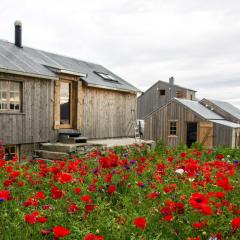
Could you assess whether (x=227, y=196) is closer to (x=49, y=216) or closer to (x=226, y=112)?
(x=49, y=216)

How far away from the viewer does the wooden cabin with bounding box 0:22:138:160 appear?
1095 cm

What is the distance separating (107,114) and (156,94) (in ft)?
71.2

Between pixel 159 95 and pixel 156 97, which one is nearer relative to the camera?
pixel 156 97

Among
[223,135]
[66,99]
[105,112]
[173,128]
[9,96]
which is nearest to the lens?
[9,96]

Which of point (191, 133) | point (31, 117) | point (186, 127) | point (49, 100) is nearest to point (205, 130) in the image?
point (186, 127)

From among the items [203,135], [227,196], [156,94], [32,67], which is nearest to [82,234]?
[227,196]

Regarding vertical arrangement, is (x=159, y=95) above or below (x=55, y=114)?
above

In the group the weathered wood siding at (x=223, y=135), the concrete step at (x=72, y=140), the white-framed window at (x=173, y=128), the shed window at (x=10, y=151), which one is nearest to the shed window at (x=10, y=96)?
the shed window at (x=10, y=151)

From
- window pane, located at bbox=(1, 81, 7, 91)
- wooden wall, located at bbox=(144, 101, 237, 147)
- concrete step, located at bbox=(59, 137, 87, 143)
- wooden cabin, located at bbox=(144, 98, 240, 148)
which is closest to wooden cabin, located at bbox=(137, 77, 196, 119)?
wooden cabin, located at bbox=(144, 98, 240, 148)

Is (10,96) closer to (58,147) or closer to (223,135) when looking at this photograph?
(58,147)

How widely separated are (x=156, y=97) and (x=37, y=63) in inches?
994

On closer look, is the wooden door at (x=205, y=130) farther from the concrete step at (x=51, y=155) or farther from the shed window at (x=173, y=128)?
the concrete step at (x=51, y=155)

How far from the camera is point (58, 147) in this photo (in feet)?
38.2

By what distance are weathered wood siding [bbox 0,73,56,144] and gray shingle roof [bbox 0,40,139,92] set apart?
392 millimetres
